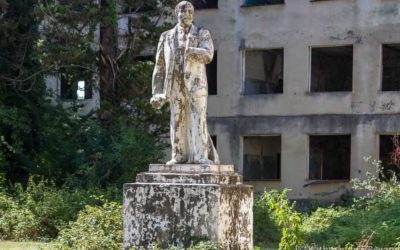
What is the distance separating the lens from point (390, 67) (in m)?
31.0

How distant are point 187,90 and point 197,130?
1.94 feet

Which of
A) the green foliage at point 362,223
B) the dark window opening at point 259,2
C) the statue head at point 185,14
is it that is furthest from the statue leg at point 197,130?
the dark window opening at point 259,2

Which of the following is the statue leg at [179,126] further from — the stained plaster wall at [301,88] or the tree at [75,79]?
the stained plaster wall at [301,88]

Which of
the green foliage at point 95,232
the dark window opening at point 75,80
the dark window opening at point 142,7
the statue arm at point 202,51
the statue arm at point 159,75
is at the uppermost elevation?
the dark window opening at point 142,7

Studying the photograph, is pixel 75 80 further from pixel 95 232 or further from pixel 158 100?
pixel 158 100

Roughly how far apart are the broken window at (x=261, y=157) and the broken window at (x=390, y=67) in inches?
185

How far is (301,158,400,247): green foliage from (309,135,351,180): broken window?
629 centimetres

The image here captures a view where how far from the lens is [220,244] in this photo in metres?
12.1

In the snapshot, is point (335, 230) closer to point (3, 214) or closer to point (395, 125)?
point (3, 214)

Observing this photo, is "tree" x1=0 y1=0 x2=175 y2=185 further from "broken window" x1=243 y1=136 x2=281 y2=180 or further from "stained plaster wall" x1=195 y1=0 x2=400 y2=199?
"broken window" x1=243 y1=136 x2=281 y2=180

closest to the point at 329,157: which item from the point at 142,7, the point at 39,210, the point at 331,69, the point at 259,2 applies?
the point at 331,69

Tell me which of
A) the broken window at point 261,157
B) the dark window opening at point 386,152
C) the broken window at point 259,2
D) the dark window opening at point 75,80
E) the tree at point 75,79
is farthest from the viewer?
the broken window at point 261,157

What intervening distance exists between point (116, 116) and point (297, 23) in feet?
28.0

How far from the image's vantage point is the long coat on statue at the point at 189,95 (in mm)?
12641
